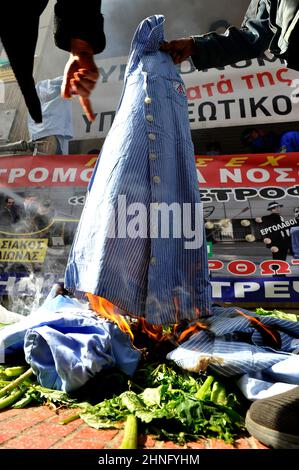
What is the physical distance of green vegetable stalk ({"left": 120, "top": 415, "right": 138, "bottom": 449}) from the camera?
120 centimetres

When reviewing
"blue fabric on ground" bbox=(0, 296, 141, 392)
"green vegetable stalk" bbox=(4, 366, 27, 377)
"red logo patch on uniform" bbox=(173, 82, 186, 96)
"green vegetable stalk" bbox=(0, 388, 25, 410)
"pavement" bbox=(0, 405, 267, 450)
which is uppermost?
"red logo patch on uniform" bbox=(173, 82, 186, 96)

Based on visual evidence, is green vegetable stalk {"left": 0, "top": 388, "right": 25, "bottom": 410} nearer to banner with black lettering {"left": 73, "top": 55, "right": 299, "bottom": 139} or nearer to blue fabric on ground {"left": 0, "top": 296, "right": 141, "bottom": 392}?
blue fabric on ground {"left": 0, "top": 296, "right": 141, "bottom": 392}

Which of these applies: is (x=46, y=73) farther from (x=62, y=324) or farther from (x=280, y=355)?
(x=280, y=355)

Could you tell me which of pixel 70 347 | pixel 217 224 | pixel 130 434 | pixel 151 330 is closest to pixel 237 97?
pixel 217 224

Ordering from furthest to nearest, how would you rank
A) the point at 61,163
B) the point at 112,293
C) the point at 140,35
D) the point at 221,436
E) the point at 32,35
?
the point at 61,163 → the point at 140,35 → the point at 112,293 → the point at 32,35 → the point at 221,436

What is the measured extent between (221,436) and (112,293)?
89 cm

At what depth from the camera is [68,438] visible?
4.34 ft

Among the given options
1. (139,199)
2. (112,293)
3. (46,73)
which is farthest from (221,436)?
(46,73)

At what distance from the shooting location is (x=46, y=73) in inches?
273

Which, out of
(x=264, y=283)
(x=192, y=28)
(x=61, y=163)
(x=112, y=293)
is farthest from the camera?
(x=192, y=28)

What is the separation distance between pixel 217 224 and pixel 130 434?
3.52m

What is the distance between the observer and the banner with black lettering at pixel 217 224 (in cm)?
417

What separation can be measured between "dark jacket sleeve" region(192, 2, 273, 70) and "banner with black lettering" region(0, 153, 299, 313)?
2.44 m

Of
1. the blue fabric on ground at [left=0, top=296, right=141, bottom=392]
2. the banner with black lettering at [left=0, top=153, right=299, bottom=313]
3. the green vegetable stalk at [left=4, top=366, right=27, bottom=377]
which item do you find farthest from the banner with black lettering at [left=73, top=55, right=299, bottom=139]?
the green vegetable stalk at [left=4, top=366, right=27, bottom=377]
